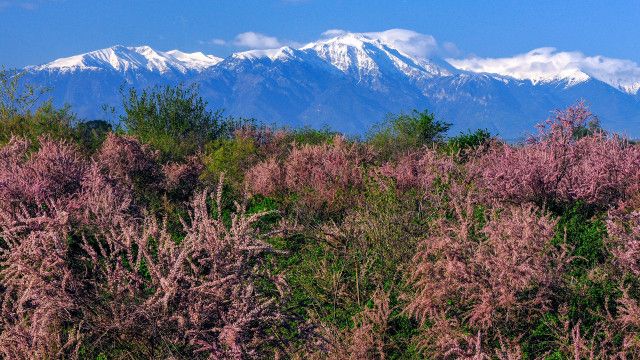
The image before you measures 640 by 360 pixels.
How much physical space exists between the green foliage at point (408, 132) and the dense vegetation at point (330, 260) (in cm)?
1865

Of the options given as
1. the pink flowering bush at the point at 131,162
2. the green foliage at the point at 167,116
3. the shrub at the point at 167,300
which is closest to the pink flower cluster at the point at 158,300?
the shrub at the point at 167,300

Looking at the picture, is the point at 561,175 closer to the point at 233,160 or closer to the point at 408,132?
the point at 233,160

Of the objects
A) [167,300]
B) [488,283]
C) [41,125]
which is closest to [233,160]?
[41,125]

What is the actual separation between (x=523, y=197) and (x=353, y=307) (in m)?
5.30

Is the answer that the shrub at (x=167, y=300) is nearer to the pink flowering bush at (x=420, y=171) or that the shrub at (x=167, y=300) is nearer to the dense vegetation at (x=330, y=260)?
the dense vegetation at (x=330, y=260)

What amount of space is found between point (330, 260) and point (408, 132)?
1197 inches

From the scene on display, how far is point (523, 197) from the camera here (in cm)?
1345

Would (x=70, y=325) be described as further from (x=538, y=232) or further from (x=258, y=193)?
(x=258, y=193)

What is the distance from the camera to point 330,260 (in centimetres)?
1131

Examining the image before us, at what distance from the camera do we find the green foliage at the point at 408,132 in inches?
1526

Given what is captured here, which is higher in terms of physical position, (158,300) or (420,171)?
(158,300)

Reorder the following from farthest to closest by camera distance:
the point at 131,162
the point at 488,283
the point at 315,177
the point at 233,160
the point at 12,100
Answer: the point at 12,100 → the point at 233,160 → the point at 315,177 → the point at 131,162 → the point at 488,283

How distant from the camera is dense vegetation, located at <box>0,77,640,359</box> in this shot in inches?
196

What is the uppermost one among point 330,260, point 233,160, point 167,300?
point 167,300
